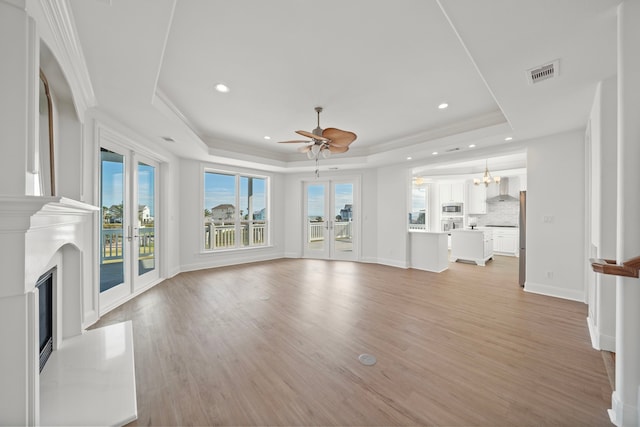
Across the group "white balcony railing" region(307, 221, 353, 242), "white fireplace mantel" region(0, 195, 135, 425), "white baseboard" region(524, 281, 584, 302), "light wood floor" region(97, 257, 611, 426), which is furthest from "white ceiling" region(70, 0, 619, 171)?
"white balcony railing" region(307, 221, 353, 242)

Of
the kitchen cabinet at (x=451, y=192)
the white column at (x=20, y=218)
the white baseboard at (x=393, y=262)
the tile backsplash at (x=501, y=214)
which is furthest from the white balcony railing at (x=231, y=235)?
the tile backsplash at (x=501, y=214)

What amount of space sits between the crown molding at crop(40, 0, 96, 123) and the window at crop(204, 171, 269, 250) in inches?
142

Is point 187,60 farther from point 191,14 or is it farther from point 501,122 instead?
point 501,122

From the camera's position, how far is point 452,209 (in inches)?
338

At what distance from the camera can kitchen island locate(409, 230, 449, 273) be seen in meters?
5.57

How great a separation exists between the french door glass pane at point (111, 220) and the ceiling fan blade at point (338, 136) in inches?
124

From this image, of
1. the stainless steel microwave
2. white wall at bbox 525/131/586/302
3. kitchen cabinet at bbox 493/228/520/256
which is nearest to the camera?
white wall at bbox 525/131/586/302

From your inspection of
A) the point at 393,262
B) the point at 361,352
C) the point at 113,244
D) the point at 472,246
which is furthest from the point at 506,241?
the point at 113,244

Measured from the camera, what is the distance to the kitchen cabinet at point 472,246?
628 centimetres

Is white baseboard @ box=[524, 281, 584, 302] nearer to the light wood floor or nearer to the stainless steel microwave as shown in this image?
the light wood floor

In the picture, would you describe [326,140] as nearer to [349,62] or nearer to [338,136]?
[338,136]

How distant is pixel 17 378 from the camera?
1.20 m

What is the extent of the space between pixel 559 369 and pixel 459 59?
3065mm

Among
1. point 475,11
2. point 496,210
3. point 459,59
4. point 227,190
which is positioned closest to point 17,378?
point 475,11
